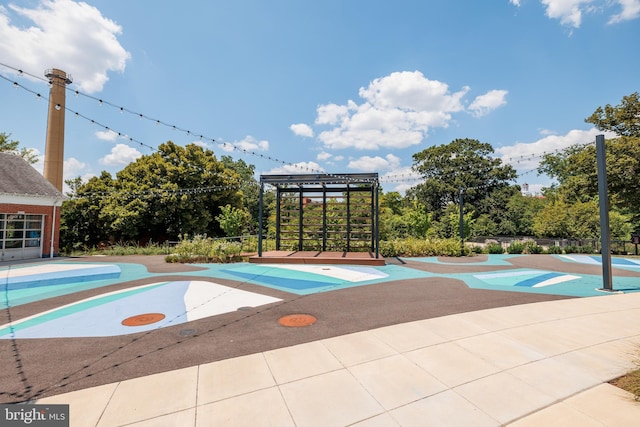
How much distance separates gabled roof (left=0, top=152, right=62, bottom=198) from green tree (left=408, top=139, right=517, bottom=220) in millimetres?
39161

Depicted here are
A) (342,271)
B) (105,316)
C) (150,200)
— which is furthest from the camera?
(150,200)

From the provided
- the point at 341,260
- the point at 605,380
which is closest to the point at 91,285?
the point at 341,260

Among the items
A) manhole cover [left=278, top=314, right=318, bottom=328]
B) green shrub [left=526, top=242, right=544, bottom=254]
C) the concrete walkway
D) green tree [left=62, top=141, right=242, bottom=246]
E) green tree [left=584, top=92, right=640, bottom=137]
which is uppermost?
green tree [left=584, top=92, right=640, bottom=137]

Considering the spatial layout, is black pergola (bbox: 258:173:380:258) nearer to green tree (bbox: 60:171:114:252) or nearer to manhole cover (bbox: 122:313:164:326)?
manhole cover (bbox: 122:313:164:326)

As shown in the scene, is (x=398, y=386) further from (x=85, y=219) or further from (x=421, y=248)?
(x=85, y=219)

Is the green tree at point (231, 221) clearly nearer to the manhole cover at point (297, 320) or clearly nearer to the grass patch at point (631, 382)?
the manhole cover at point (297, 320)

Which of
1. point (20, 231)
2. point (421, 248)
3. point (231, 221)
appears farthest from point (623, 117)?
point (20, 231)

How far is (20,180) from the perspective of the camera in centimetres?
1698

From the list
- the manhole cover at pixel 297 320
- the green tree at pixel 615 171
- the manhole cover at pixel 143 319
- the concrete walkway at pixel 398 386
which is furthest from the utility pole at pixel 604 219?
the manhole cover at pixel 143 319

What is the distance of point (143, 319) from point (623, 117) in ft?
95.0

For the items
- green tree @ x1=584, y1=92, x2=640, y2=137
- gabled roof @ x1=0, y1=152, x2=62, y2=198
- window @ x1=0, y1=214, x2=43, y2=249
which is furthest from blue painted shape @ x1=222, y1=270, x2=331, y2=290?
green tree @ x1=584, y1=92, x2=640, y2=137

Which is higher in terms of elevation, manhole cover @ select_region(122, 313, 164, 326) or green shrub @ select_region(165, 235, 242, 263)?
green shrub @ select_region(165, 235, 242, 263)

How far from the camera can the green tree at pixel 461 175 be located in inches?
1512

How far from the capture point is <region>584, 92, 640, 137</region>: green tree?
1891 cm
